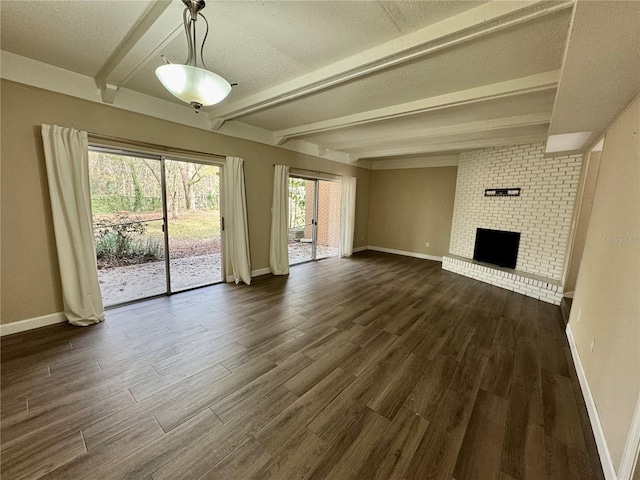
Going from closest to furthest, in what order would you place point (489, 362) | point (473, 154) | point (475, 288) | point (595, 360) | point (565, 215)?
point (595, 360) < point (489, 362) < point (565, 215) < point (475, 288) < point (473, 154)

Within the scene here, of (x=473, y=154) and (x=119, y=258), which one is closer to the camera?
(x=119, y=258)

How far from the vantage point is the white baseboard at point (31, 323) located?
2.55m

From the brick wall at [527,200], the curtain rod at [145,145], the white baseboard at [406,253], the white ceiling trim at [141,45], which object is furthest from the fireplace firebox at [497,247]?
the white ceiling trim at [141,45]

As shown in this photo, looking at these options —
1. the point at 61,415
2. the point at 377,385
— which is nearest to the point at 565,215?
the point at 377,385

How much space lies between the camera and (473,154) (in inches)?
214

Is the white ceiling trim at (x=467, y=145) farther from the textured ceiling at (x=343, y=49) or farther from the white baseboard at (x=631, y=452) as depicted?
the white baseboard at (x=631, y=452)

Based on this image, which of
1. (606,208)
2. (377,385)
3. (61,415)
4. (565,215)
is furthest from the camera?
(565,215)

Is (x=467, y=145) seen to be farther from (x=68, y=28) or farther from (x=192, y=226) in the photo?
(x=68, y=28)

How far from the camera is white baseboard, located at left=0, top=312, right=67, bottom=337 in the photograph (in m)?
2.55

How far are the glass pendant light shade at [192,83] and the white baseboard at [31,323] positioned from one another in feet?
9.85

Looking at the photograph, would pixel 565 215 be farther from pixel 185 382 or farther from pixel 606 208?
pixel 185 382

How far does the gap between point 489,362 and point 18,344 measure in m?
4.57

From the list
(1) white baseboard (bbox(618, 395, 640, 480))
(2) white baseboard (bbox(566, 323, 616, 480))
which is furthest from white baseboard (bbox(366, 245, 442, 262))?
(1) white baseboard (bbox(618, 395, 640, 480))

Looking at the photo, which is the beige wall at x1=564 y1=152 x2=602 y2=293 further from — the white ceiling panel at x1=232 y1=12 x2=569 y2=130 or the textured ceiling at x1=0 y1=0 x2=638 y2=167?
the white ceiling panel at x1=232 y1=12 x2=569 y2=130
